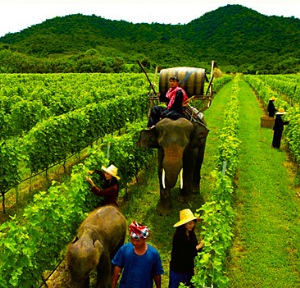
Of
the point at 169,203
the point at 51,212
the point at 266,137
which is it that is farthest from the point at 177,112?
the point at 266,137

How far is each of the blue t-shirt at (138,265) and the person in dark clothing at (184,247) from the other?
2.00 feet

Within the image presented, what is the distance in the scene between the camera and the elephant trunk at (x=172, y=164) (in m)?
8.11

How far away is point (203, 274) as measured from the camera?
5.17 meters

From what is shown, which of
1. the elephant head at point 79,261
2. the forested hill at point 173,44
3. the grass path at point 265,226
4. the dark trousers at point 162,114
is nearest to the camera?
the elephant head at point 79,261

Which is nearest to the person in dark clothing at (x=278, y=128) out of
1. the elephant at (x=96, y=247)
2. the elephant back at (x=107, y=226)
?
the elephant at (x=96, y=247)

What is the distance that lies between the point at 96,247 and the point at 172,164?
311 centimetres

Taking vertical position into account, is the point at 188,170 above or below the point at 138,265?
below

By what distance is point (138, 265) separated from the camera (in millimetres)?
5027

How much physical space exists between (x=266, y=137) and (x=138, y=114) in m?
7.58

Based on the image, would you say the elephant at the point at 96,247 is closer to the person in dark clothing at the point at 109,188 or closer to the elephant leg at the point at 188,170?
the person in dark clothing at the point at 109,188

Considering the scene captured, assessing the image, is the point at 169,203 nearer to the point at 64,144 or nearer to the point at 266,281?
the point at 266,281

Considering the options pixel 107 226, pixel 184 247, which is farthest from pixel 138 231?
pixel 107 226

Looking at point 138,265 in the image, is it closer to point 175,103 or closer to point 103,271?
point 103,271

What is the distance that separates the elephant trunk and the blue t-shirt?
3.15 meters
